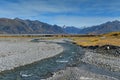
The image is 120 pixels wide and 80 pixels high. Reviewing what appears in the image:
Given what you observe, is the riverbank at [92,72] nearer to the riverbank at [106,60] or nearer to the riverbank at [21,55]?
the riverbank at [106,60]

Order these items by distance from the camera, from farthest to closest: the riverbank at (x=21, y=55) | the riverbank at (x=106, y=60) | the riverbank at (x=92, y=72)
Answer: the riverbank at (x=21, y=55)
the riverbank at (x=106, y=60)
the riverbank at (x=92, y=72)

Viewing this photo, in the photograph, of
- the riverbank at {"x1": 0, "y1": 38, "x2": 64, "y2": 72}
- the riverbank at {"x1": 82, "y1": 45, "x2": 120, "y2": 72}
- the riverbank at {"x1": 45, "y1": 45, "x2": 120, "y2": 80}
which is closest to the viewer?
the riverbank at {"x1": 45, "y1": 45, "x2": 120, "y2": 80}

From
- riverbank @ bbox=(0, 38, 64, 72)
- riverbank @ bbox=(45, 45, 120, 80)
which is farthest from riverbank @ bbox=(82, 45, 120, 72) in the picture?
riverbank @ bbox=(0, 38, 64, 72)

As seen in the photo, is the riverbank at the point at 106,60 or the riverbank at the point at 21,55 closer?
the riverbank at the point at 106,60

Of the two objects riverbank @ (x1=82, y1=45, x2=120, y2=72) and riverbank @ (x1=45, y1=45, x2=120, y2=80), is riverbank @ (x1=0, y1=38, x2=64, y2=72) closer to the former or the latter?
riverbank @ (x1=45, y1=45, x2=120, y2=80)

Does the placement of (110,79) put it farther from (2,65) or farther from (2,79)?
(2,65)

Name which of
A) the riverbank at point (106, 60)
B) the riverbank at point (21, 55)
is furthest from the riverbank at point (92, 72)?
the riverbank at point (21, 55)

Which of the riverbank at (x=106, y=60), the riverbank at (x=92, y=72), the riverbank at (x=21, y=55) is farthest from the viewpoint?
the riverbank at (x=21, y=55)

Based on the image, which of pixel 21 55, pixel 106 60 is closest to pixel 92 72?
pixel 106 60

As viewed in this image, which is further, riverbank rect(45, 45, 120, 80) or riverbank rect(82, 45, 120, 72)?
riverbank rect(82, 45, 120, 72)

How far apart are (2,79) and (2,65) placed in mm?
9179

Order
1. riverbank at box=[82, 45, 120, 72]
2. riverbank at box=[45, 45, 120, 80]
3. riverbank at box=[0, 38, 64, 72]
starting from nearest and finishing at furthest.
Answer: riverbank at box=[45, 45, 120, 80] < riverbank at box=[82, 45, 120, 72] < riverbank at box=[0, 38, 64, 72]

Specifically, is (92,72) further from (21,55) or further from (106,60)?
(21,55)

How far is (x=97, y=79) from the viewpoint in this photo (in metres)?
29.8
